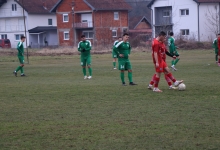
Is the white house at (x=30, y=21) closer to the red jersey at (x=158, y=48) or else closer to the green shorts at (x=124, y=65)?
the green shorts at (x=124, y=65)

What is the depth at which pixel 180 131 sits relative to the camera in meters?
8.43

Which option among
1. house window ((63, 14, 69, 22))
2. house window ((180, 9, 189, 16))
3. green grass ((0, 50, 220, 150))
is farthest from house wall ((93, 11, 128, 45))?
green grass ((0, 50, 220, 150))

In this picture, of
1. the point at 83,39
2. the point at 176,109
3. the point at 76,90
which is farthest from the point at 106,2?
the point at 176,109

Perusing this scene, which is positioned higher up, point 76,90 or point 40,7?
point 40,7

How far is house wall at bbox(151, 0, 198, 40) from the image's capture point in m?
64.2

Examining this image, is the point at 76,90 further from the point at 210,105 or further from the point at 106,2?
the point at 106,2

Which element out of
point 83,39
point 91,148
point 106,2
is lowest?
point 91,148

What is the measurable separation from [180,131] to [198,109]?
240cm

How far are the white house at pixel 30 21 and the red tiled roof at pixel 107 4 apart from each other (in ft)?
43.3

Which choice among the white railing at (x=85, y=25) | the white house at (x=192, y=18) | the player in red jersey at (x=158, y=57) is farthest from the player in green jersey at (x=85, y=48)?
the white railing at (x=85, y=25)

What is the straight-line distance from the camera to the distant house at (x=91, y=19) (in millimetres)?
71438

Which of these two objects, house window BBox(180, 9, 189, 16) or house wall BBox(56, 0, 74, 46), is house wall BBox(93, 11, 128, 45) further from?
house window BBox(180, 9, 189, 16)

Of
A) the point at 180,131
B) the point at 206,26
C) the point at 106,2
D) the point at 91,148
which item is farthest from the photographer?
the point at 106,2

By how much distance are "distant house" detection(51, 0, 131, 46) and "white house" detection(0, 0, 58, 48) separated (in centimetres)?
664
